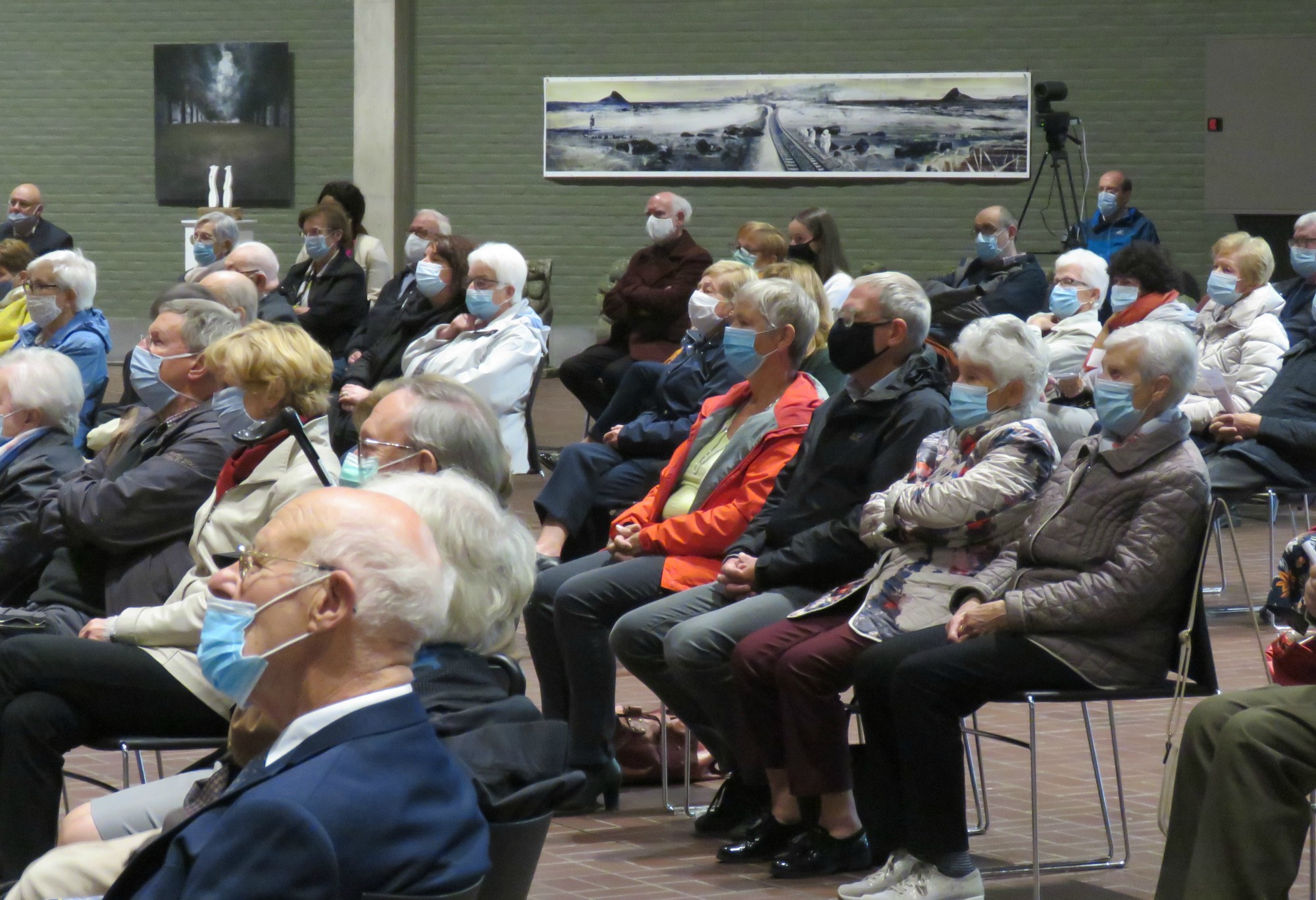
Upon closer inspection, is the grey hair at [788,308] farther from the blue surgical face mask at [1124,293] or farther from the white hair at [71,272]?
the white hair at [71,272]

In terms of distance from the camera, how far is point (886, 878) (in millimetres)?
3820

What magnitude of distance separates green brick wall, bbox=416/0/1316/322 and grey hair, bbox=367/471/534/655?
11.9m

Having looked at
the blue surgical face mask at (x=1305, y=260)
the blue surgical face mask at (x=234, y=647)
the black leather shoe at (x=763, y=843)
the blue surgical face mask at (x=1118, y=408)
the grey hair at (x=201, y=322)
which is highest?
the blue surgical face mask at (x=1305, y=260)

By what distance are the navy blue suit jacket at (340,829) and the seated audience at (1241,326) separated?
5.63 m

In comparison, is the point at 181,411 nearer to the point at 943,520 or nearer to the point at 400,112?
the point at 943,520

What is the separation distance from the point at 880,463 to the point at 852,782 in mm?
781

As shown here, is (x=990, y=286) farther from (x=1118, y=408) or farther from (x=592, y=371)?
(x=1118, y=408)

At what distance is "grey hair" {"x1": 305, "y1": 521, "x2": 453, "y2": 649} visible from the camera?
213 centimetres

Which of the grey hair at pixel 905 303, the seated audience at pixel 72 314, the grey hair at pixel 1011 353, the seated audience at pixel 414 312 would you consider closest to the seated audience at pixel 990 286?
the seated audience at pixel 414 312

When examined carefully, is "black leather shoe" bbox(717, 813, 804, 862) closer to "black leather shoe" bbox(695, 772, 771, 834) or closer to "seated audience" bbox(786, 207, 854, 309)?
"black leather shoe" bbox(695, 772, 771, 834)

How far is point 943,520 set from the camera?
3.94 m

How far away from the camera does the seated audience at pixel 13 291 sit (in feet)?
28.4

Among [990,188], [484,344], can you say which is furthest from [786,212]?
[484,344]

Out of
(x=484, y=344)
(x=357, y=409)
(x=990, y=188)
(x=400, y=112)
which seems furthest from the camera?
(x=400, y=112)
